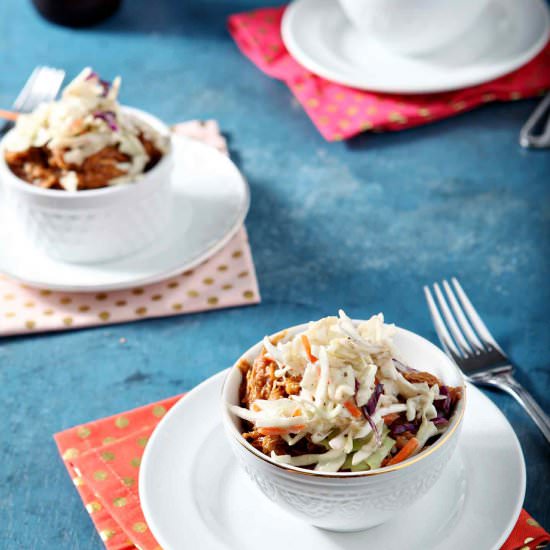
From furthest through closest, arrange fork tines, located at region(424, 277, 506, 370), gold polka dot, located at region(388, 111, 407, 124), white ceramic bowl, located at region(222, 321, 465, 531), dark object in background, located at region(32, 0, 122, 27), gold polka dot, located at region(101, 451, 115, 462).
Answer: dark object in background, located at region(32, 0, 122, 27) < gold polka dot, located at region(388, 111, 407, 124) < fork tines, located at region(424, 277, 506, 370) < gold polka dot, located at region(101, 451, 115, 462) < white ceramic bowl, located at region(222, 321, 465, 531)

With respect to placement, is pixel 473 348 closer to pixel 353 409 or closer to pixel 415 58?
pixel 353 409

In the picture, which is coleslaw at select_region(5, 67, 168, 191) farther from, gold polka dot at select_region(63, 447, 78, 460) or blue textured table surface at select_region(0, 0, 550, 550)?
gold polka dot at select_region(63, 447, 78, 460)

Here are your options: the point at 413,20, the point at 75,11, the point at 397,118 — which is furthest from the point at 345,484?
the point at 75,11

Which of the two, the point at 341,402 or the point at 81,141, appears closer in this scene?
the point at 341,402

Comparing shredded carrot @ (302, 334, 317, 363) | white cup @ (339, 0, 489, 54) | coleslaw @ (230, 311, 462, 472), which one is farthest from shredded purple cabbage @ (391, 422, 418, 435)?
white cup @ (339, 0, 489, 54)

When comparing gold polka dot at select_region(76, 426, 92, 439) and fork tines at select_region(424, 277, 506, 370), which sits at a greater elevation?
fork tines at select_region(424, 277, 506, 370)

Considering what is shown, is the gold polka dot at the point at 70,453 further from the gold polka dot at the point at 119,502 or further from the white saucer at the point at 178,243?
the white saucer at the point at 178,243

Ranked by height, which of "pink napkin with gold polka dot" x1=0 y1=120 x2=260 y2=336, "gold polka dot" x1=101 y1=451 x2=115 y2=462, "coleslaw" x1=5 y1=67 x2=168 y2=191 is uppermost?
"coleslaw" x1=5 y1=67 x2=168 y2=191

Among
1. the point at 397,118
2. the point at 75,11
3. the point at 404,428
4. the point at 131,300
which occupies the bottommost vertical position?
the point at 75,11
